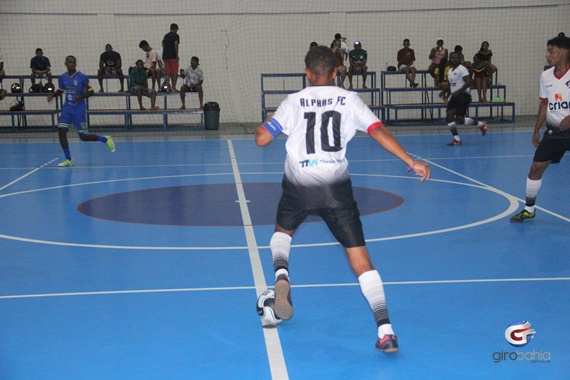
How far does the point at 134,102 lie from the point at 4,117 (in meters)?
4.94

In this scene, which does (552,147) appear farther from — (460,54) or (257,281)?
(460,54)

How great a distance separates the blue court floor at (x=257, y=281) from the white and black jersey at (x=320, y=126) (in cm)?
127

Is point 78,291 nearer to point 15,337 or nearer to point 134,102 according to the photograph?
point 15,337

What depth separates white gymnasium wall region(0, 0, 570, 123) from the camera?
28.9 m

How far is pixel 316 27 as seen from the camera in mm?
29875

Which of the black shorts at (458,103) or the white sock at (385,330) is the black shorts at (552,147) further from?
the black shorts at (458,103)

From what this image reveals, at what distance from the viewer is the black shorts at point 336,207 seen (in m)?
5.35

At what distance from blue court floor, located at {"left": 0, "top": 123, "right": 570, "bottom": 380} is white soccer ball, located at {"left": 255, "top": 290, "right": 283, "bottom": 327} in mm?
93

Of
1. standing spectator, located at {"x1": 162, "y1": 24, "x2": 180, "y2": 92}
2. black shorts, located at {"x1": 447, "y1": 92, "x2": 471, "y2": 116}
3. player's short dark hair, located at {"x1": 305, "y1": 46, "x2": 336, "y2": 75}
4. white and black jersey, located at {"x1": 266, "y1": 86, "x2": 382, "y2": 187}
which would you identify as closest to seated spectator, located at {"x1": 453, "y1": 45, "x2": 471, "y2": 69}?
black shorts, located at {"x1": 447, "y1": 92, "x2": 471, "y2": 116}

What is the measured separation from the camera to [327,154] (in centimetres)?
540

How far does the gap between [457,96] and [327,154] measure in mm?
15041

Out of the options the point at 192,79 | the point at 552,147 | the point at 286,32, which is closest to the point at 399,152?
the point at 552,147

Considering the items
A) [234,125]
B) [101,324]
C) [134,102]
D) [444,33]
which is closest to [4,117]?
[134,102]

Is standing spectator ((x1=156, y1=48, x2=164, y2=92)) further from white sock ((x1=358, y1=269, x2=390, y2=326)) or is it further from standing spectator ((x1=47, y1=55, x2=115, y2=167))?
white sock ((x1=358, y1=269, x2=390, y2=326))
